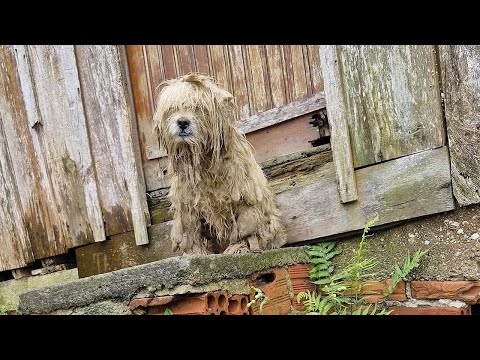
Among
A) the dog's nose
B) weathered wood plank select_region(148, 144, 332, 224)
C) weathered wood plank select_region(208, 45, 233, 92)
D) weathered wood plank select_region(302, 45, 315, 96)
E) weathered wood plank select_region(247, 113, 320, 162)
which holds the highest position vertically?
weathered wood plank select_region(208, 45, 233, 92)

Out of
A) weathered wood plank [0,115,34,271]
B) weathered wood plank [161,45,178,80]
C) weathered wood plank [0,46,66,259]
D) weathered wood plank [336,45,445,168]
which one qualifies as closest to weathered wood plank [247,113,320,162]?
weathered wood plank [336,45,445,168]

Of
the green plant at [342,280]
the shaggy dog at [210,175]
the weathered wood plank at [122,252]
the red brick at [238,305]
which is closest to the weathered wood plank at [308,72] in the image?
the shaggy dog at [210,175]

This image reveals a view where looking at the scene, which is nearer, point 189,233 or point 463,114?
point 463,114

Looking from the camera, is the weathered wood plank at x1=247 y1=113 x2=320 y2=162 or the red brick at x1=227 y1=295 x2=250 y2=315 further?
the weathered wood plank at x1=247 y1=113 x2=320 y2=162

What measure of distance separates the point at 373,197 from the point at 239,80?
1635 mm

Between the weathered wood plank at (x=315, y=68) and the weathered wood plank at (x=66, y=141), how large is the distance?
2.25 meters

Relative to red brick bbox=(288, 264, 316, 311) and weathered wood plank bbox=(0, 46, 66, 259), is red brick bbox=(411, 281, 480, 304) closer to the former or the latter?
red brick bbox=(288, 264, 316, 311)

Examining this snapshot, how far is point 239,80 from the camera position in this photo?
5.17 metres

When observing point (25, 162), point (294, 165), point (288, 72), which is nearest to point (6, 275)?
point (25, 162)

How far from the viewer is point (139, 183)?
5.47 m

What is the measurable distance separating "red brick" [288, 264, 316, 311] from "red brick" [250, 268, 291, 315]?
0.28 ft

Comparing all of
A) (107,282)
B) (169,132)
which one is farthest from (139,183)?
(107,282)

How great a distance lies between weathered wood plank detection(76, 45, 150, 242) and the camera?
548 centimetres

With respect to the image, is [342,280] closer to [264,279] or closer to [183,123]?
[264,279]
